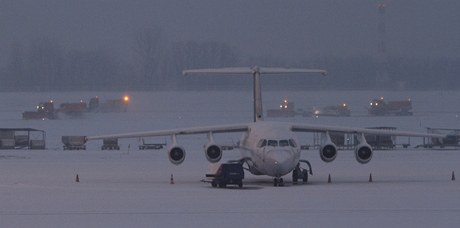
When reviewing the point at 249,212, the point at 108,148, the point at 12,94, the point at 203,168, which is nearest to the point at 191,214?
the point at 249,212

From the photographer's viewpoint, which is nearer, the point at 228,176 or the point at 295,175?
the point at 228,176

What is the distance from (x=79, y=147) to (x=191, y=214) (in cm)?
3844

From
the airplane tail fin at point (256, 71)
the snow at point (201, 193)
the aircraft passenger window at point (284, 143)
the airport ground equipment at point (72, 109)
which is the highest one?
the airport ground equipment at point (72, 109)

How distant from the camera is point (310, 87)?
12900 centimetres

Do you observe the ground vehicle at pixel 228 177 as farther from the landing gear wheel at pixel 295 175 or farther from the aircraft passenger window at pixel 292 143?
the landing gear wheel at pixel 295 175

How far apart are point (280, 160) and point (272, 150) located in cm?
55

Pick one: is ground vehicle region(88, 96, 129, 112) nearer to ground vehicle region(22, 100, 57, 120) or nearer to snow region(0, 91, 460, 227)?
ground vehicle region(22, 100, 57, 120)

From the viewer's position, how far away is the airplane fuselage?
102 feet

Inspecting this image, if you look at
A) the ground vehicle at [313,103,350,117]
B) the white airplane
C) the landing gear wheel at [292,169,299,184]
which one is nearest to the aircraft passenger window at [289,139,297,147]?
the white airplane

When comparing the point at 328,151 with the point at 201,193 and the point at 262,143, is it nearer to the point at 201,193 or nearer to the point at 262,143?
the point at 262,143

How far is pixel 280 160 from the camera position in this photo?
30.9m

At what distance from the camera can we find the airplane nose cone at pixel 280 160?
101ft

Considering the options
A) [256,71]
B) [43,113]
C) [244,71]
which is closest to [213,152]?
[244,71]

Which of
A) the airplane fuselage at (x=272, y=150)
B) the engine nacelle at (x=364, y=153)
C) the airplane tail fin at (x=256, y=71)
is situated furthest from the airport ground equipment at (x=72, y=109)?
the engine nacelle at (x=364, y=153)
